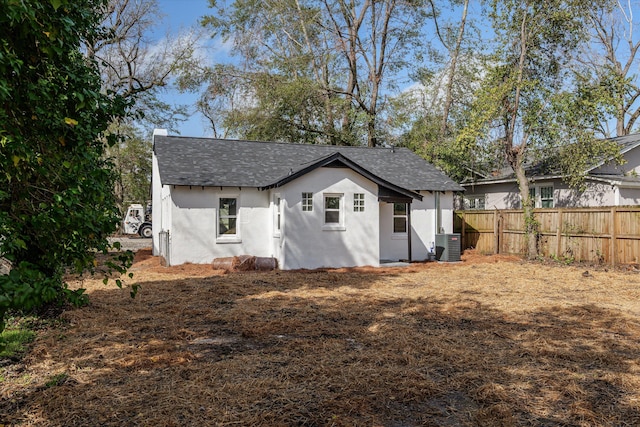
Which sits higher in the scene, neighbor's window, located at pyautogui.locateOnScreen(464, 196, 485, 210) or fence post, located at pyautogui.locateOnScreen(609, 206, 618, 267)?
neighbor's window, located at pyautogui.locateOnScreen(464, 196, 485, 210)

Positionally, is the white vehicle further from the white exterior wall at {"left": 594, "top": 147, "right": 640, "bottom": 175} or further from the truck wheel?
the white exterior wall at {"left": 594, "top": 147, "right": 640, "bottom": 175}

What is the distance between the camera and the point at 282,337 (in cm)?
673

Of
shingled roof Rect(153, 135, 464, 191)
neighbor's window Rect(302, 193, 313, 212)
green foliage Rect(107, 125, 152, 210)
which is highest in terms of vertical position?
green foliage Rect(107, 125, 152, 210)

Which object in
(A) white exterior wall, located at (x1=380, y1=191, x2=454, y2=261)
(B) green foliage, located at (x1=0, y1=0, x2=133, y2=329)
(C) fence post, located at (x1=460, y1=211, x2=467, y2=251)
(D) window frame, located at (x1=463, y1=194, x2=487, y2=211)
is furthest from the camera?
(D) window frame, located at (x1=463, y1=194, x2=487, y2=211)

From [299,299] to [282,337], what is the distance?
306cm

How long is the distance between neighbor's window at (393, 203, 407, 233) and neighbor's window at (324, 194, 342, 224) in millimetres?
3204

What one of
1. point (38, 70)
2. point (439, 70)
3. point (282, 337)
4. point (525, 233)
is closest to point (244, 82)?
point (439, 70)

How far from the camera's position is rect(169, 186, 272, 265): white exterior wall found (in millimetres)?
15453

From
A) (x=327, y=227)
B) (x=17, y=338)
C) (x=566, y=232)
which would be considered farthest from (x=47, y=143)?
(x=566, y=232)

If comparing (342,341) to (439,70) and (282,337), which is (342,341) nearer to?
(282,337)

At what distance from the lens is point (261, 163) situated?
17672 millimetres

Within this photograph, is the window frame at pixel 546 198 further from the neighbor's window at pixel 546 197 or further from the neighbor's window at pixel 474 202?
the neighbor's window at pixel 474 202

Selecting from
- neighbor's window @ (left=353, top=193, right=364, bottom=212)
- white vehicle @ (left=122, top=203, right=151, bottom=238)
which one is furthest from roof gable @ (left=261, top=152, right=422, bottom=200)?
white vehicle @ (left=122, top=203, right=151, bottom=238)

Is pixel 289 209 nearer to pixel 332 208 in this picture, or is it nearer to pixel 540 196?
pixel 332 208
